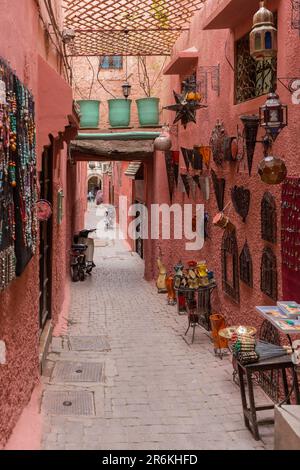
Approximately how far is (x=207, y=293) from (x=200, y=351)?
48.6 inches

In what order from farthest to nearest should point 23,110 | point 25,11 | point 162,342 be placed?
1. point 162,342
2. point 25,11
3. point 23,110

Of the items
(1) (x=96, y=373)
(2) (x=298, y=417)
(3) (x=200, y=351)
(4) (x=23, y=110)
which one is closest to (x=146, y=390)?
(1) (x=96, y=373)

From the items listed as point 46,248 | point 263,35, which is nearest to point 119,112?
point 46,248

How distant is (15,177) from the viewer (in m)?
3.93

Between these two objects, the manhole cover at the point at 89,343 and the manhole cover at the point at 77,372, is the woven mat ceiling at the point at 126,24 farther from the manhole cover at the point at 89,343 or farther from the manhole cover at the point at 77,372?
the manhole cover at the point at 77,372

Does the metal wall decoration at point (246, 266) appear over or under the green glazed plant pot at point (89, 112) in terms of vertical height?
under

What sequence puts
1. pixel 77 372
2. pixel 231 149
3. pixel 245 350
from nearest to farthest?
pixel 245 350
pixel 77 372
pixel 231 149

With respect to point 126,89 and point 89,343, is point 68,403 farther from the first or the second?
point 126,89

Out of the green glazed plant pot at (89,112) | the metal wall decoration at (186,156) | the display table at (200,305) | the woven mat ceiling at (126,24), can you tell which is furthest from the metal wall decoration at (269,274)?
the green glazed plant pot at (89,112)

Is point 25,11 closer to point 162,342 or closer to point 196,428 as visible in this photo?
point 196,428

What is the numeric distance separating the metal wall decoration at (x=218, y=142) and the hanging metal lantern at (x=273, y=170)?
225cm

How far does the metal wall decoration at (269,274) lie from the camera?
5484 mm

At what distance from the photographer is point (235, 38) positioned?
270 inches

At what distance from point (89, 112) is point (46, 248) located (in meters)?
5.41
